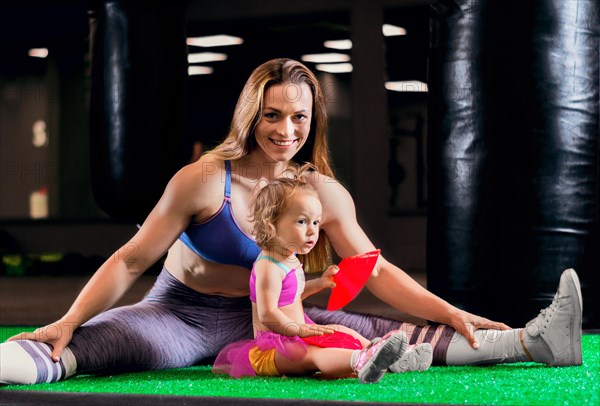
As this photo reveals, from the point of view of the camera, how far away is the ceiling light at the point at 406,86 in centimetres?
876

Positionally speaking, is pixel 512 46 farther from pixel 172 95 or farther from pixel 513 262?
pixel 172 95

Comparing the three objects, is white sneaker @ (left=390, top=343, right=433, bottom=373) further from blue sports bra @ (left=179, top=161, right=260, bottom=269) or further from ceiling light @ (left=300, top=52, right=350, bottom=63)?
ceiling light @ (left=300, top=52, right=350, bottom=63)

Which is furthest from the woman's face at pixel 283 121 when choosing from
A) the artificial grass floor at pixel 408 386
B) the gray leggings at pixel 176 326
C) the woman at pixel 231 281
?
the artificial grass floor at pixel 408 386

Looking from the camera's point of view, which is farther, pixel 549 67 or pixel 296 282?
pixel 549 67

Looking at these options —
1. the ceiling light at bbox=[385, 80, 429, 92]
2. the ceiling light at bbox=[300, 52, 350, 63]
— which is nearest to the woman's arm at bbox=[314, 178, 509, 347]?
the ceiling light at bbox=[385, 80, 429, 92]

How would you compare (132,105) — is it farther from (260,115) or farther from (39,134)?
(39,134)

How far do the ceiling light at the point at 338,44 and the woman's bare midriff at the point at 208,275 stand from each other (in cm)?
684

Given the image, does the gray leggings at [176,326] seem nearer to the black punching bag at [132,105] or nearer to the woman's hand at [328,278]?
the woman's hand at [328,278]

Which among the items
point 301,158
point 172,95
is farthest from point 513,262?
point 172,95

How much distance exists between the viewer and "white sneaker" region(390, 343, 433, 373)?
6.21 ft

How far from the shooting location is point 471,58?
2727 mm

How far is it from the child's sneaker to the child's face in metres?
0.26

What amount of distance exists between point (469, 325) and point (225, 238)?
1.97ft

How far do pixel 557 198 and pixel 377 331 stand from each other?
815mm
